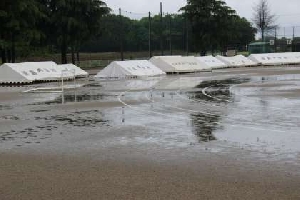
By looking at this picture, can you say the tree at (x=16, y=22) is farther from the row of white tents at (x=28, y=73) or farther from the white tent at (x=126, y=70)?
the white tent at (x=126, y=70)

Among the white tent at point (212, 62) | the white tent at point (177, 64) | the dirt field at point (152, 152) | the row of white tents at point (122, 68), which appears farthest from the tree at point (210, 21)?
the dirt field at point (152, 152)

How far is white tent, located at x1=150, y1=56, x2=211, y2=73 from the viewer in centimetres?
4609

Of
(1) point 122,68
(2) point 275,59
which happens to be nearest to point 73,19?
(1) point 122,68

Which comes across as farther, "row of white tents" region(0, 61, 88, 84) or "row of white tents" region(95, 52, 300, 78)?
"row of white tents" region(95, 52, 300, 78)

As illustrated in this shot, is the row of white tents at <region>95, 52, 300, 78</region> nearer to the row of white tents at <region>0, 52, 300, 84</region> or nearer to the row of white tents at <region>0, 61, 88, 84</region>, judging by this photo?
the row of white tents at <region>0, 52, 300, 84</region>

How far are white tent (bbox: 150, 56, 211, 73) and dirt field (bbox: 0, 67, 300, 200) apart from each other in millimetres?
29037

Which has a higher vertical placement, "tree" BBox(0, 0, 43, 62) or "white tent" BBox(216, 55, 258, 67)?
"tree" BBox(0, 0, 43, 62)

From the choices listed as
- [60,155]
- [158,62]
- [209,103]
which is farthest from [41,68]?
[60,155]

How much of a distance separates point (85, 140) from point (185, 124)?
2990 millimetres

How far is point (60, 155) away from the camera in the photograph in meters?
9.34

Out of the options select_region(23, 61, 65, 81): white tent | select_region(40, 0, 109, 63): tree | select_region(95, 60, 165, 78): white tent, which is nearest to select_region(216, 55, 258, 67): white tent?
select_region(40, 0, 109, 63): tree

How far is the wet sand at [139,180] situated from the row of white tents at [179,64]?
30285 mm

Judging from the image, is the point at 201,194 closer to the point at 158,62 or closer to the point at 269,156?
the point at 269,156

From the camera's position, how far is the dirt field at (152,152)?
685 cm
